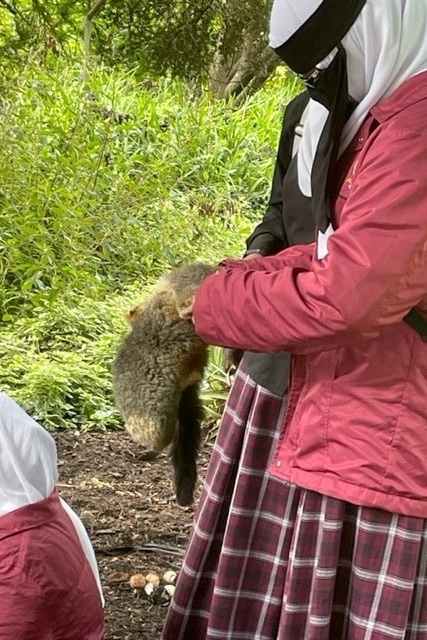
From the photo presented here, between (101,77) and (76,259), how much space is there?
6.49 feet

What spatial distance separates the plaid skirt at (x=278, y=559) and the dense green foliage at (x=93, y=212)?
2103 millimetres

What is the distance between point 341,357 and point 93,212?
11.9 ft

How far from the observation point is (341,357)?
1.54 meters

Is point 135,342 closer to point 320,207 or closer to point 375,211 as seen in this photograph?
point 320,207

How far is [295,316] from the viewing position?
4.64 ft

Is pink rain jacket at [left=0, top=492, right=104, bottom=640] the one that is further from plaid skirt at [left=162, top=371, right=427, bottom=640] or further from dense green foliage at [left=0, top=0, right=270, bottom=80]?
dense green foliage at [left=0, top=0, right=270, bottom=80]

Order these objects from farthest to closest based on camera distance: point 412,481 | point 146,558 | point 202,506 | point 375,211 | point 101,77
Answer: point 101,77, point 146,558, point 202,506, point 412,481, point 375,211

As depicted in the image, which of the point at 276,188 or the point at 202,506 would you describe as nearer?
the point at 202,506

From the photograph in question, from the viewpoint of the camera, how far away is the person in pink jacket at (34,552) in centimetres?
168

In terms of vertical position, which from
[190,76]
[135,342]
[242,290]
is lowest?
[135,342]

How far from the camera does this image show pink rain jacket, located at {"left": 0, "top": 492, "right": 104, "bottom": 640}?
168cm

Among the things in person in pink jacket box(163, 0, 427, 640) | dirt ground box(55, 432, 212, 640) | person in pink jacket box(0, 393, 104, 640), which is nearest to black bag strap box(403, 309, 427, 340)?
person in pink jacket box(163, 0, 427, 640)

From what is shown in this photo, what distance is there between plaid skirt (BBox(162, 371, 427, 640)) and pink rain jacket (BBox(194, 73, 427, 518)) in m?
0.09

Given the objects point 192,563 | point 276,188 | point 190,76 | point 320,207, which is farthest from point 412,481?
point 190,76
